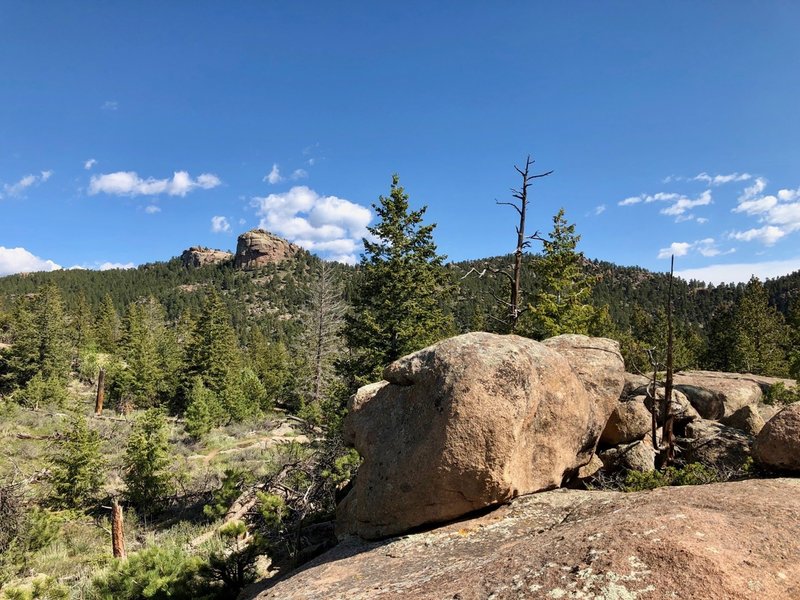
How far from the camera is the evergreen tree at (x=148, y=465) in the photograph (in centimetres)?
1437

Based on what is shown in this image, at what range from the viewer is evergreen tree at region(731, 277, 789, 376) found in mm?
39750

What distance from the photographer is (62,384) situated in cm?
3681

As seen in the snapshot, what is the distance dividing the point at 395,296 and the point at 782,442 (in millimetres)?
12986

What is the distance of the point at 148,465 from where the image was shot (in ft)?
47.2

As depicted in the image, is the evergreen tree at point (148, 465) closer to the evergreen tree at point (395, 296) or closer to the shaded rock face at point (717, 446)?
the evergreen tree at point (395, 296)

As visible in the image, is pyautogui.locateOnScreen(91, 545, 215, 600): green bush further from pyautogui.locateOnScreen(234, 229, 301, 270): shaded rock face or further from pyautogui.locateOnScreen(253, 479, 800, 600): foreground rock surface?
pyautogui.locateOnScreen(234, 229, 301, 270): shaded rock face

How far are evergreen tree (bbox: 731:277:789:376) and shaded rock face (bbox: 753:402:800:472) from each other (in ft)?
139

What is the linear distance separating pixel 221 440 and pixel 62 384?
68.3 feet

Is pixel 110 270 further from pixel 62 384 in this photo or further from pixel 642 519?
pixel 642 519

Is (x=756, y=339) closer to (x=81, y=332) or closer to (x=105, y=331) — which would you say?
(x=105, y=331)

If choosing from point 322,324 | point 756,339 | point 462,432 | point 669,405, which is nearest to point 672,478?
point 669,405

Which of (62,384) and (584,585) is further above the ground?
(584,585)

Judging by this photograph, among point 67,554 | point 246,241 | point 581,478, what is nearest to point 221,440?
point 67,554

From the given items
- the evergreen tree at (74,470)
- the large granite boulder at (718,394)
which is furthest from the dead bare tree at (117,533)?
the large granite boulder at (718,394)
